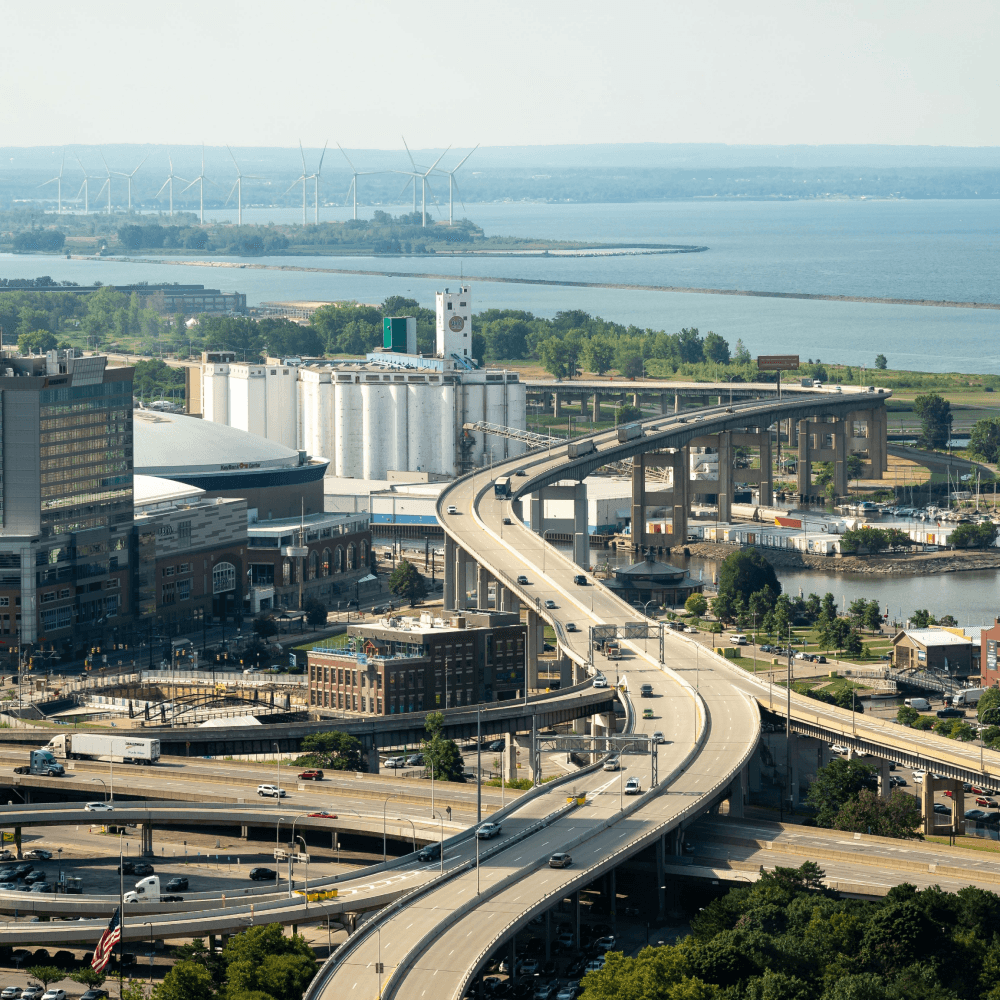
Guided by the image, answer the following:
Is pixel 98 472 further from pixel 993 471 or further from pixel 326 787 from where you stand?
pixel 993 471

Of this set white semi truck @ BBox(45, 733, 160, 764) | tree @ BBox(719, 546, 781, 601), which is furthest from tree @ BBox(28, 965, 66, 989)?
tree @ BBox(719, 546, 781, 601)

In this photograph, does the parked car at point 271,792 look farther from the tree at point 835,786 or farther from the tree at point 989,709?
the tree at point 989,709

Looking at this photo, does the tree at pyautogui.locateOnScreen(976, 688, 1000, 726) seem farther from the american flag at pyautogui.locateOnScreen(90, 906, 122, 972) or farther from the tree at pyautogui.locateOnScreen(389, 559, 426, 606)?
the american flag at pyautogui.locateOnScreen(90, 906, 122, 972)

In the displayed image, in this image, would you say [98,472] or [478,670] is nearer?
[478,670]

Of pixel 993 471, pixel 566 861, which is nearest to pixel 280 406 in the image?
pixel 993 471

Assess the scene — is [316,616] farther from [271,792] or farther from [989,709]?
[271,792]

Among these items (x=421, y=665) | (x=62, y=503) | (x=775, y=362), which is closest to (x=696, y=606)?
(x=421, y=665)

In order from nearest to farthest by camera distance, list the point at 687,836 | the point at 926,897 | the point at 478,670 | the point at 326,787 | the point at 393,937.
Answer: the point at 393,937, the point at 926,897, the point at 687,836, the point at 326,787, the point at 478,670
